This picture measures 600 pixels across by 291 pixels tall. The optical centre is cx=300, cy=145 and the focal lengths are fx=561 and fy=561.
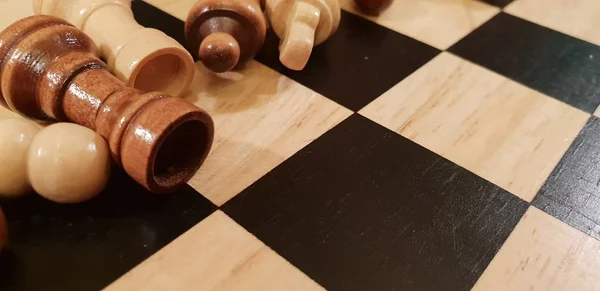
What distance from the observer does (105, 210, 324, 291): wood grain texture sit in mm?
500

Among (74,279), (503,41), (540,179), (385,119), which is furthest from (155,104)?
(503,41)

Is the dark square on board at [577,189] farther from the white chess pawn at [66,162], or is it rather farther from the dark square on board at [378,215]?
the white chess pawn at [66,162]

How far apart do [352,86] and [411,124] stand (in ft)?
0.36

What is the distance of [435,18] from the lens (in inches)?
38.1

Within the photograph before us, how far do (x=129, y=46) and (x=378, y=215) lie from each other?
1.14 ft

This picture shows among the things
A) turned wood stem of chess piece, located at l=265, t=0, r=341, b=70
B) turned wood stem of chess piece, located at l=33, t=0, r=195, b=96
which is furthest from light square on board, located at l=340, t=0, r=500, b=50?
turned wood stem of chess piece, located at l=33, t=0, r=195, b=96

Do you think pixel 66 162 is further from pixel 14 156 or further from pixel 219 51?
pixel 219 51

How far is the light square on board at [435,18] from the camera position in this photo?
92 centimetres

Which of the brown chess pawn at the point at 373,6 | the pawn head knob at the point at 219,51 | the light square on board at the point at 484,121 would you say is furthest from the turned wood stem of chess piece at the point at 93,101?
the brown chess pawn at the point at 373,6

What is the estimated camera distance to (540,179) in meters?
0.63

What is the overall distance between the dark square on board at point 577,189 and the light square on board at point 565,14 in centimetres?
33

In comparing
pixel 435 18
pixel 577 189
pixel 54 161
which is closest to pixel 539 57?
pixel 435 18

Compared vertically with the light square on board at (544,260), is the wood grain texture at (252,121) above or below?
above

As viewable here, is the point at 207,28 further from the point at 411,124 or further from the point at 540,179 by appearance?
the point at 540,179
